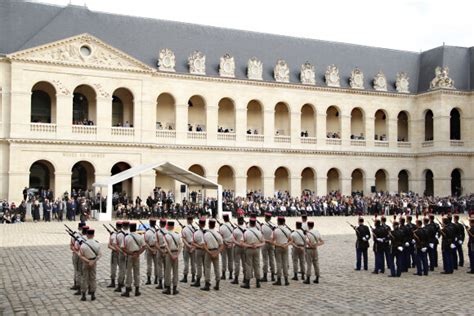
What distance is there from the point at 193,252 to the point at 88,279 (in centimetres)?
299

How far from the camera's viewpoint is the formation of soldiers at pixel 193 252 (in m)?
12.5

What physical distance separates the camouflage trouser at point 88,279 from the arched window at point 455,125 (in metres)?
41.1

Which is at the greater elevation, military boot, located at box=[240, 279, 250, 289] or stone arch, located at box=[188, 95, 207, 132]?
stone arch, located at box=[188, 95, 207, 132]

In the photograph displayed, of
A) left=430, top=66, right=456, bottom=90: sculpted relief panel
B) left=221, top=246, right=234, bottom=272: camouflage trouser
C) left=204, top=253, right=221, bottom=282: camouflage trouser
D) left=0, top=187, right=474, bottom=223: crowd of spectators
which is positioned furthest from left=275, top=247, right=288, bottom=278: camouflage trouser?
left=430, top=66, right=456, bottom=90: sculpted relief panel

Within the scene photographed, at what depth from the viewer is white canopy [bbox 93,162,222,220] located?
3120 centimetres

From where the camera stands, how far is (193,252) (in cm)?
1422

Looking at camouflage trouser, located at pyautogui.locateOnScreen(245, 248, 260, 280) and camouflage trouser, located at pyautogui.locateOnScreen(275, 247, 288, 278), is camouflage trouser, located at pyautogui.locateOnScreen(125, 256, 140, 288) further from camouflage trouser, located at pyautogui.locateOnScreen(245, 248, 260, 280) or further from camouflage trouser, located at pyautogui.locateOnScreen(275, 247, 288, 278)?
camouflage trouser, located at pyautogui.locateOnScreen(275, 247, 288, 278)

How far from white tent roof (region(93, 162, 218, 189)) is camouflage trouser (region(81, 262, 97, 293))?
1902 cm

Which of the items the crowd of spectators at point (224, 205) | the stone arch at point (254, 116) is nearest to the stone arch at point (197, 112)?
the stone arch at point (254, 116)

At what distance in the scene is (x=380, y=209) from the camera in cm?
3975

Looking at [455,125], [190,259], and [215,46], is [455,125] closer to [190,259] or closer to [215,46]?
[215,46]

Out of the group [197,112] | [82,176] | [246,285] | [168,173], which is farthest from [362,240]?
[197,112]

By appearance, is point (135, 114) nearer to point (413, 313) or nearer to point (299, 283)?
point (299, 283)

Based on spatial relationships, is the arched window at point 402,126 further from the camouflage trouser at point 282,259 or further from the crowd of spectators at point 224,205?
the camouflage trouser at point 282,259
